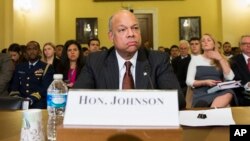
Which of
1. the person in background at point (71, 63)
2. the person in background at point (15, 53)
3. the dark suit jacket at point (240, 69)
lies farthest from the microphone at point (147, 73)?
the person in background at point (15, 53)

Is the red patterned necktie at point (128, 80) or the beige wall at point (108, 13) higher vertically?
the beige wall at point (108, 13)

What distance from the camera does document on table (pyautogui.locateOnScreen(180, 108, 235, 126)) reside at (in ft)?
4.84

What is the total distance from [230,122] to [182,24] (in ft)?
26.7

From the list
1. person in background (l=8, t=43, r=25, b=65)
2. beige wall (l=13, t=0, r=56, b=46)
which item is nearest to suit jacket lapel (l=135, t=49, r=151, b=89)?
person in background (l=8, t=43, r=25, b=65)

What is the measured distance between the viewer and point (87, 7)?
9562mm

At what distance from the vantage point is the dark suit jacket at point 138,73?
1.89m

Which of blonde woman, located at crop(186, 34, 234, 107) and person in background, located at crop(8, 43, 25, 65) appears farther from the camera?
person in background, located at crop(8, 43, 25, 65)

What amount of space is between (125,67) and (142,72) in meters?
0.11

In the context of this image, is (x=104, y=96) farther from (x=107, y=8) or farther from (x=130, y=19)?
(x=107, y=8)

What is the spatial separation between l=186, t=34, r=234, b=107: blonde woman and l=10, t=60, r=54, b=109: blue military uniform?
1.66 metres

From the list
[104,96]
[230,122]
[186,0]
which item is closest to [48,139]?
[104,96]

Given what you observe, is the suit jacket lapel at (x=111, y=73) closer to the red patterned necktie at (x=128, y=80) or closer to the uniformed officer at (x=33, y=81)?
the red patterned necktie at (x=128, y=80)

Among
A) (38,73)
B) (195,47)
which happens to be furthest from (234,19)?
(38,73)

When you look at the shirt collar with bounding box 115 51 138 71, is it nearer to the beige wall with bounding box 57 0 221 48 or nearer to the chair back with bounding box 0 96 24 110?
the chair back with bounding box 0 96 24 110
